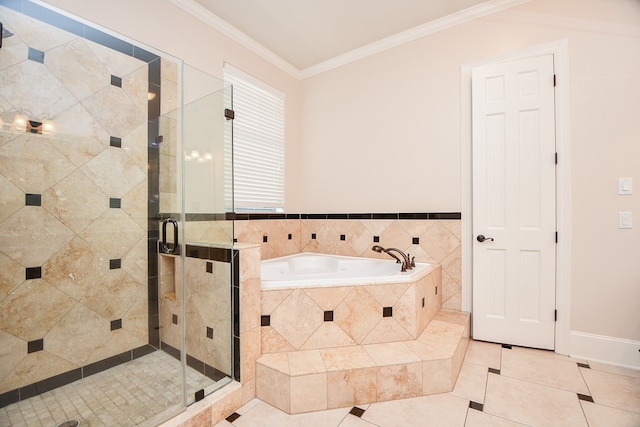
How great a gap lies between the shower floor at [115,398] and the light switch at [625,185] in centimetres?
296

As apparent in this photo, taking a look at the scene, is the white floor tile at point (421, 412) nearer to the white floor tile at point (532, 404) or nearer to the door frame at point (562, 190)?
the white floor tile at point (532, 404)

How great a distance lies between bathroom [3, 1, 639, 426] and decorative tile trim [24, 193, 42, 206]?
0.9 inches

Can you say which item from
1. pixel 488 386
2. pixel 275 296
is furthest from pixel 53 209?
pixel 488 386

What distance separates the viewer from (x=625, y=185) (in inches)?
82.4

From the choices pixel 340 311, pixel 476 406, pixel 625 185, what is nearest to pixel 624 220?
pixel 625 185

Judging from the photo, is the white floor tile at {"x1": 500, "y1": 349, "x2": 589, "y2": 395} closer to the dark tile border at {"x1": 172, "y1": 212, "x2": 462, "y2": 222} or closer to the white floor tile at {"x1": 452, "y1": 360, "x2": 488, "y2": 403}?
the white floor tile at {"x1": 452, "y1": 360, "x2": 488, "y2": 403}

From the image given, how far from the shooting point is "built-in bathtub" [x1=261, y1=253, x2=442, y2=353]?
1.89 metres

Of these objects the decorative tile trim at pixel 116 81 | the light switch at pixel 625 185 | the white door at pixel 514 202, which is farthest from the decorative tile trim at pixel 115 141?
the light switch at pixel 625 185

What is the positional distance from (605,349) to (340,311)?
1.97 metres

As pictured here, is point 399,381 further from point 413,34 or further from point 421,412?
point 413,34

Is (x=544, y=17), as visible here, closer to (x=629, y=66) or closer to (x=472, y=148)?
(x=629, y=66)

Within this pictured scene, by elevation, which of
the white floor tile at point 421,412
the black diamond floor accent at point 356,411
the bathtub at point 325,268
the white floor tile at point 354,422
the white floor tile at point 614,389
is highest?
the bathtub at point 325,268

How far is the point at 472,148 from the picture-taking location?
2.64 metres

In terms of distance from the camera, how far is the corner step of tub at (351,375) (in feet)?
5.46
